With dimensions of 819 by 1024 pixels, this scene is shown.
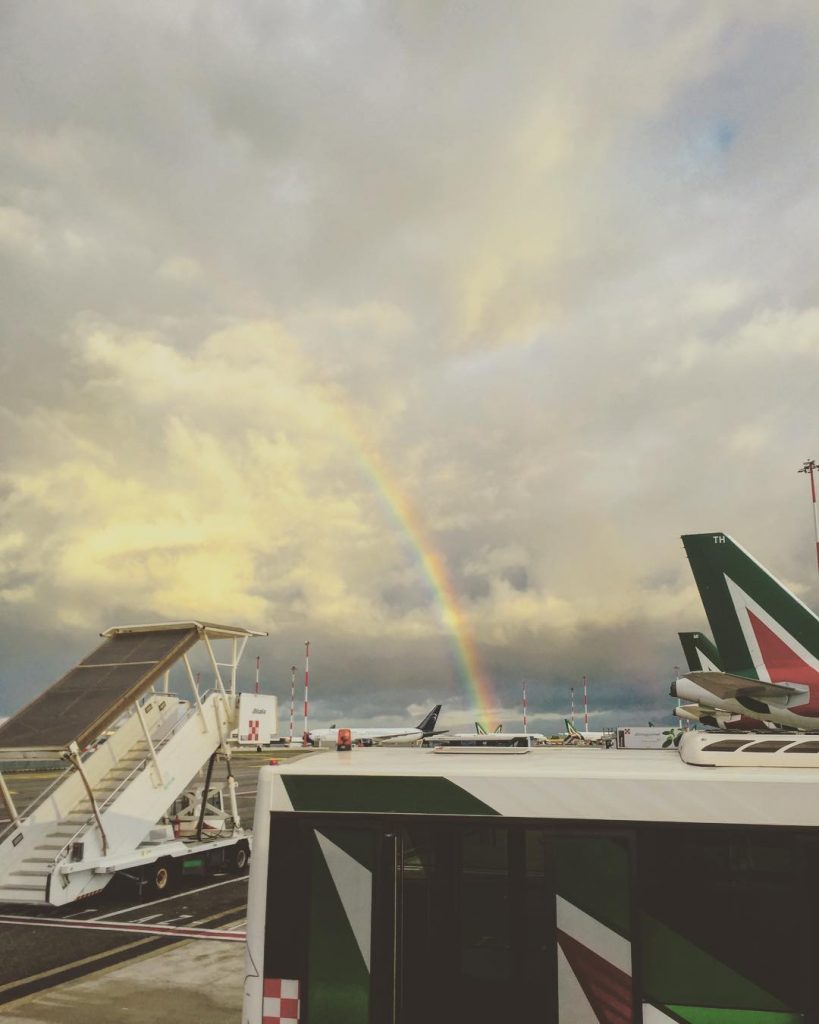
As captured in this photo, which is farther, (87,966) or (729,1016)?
(87,966)

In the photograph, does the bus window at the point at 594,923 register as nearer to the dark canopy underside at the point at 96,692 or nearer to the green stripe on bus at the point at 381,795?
the green stripe on bus at the point at 381,795

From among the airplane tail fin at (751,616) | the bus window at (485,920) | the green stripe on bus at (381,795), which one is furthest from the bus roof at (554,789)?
the airplane tail fin at (751,616)

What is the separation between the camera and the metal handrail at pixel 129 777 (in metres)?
17.1

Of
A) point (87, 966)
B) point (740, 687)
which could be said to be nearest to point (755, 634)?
point (740, 687)

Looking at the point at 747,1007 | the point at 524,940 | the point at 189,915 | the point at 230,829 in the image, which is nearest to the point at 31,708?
the point at 189,915

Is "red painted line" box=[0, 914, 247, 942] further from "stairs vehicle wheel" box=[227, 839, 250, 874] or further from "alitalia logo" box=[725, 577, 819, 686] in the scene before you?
"alitalia logo" box=[725, 577, 819, 686]

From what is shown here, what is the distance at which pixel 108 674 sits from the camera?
725 inches

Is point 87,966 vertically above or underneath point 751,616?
underneath

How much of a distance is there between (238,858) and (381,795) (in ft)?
52.6

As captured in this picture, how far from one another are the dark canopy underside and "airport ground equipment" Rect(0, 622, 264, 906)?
0.03 m

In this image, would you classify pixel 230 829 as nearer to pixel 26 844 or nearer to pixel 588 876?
→ pixel 26 844

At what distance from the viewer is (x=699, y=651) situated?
4144cm

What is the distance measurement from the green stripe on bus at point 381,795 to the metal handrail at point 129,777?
12.2 m

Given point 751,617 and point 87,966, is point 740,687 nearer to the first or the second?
point 751,617
